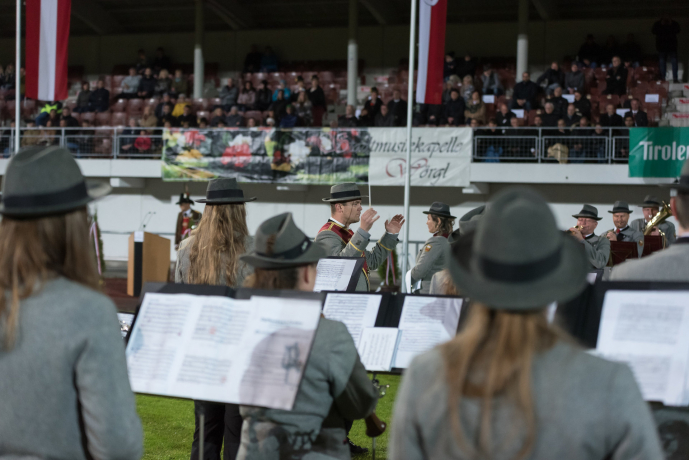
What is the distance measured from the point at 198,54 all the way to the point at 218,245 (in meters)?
17.6

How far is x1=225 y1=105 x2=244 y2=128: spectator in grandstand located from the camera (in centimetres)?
1750

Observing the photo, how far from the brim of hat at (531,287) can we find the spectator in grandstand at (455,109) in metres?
14.4

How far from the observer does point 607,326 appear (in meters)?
2.52

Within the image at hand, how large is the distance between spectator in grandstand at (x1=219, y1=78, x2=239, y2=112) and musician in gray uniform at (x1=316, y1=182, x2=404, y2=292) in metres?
14.0

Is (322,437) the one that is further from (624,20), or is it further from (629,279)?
(624,20)

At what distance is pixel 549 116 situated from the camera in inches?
603

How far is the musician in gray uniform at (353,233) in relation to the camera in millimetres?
5180

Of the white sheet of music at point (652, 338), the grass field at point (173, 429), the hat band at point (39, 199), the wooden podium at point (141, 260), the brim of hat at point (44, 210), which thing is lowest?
the grass field at point (173, 429)

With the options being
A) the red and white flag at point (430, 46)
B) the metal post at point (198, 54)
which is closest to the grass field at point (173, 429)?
the red and white flag at point (430, 46)

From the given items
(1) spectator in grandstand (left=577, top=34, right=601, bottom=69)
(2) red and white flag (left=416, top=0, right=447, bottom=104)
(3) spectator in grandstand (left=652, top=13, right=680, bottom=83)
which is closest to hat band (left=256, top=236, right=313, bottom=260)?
(2) red and white flag (left=416, top=0, right=447, bottom=104)

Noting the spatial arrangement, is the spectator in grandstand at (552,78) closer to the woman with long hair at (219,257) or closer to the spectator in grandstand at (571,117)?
the spectator in grandstand at (571,117)

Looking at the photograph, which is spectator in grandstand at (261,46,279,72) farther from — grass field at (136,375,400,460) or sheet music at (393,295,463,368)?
sheet music at (393,295,463,368)

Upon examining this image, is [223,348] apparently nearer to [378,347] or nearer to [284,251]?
[284,251]

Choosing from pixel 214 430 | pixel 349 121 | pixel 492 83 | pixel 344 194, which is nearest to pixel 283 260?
pixel 214 430
